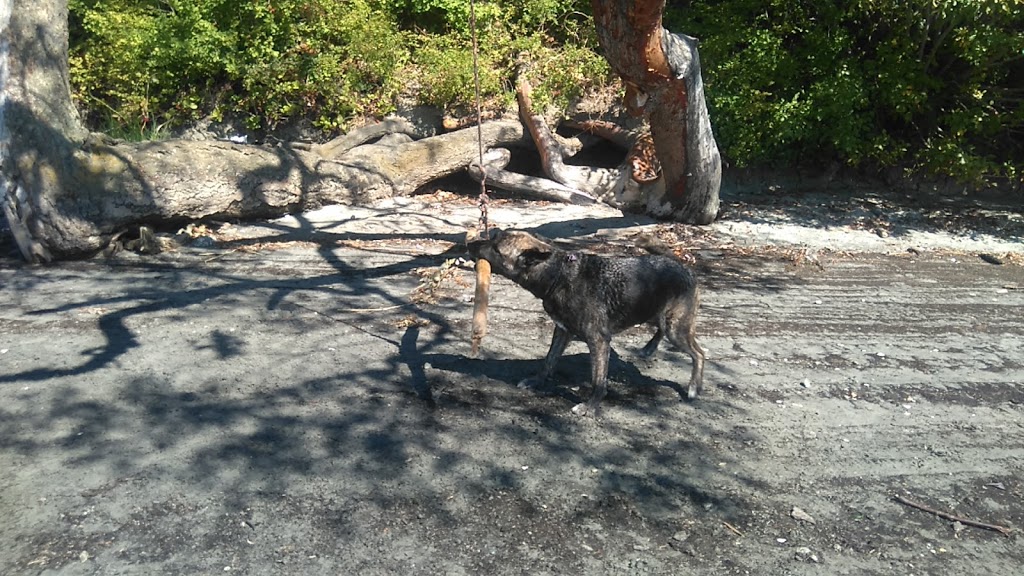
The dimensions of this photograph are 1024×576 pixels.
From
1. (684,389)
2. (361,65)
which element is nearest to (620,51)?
(684,389)

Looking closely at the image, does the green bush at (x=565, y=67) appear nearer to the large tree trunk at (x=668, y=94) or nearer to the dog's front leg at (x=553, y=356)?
the large tree trunk at (x=668, y=94)

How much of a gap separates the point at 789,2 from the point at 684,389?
28.5ft

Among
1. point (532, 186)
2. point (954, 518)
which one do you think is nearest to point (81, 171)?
point (532, 186)

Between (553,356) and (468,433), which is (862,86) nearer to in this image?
(553,356)

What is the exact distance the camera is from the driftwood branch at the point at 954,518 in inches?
180

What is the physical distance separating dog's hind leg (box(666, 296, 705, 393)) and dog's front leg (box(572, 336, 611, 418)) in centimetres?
52

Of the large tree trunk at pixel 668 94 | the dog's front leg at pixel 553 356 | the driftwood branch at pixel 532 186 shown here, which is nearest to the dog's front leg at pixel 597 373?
the dog's front leg at pixel 553 356

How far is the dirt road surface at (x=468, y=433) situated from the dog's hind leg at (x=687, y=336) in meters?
0.16

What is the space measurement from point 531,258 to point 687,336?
127 cm

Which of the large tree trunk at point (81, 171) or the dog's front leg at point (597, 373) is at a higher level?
the large tree trunk at point (81, 171)

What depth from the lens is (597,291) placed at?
593cm

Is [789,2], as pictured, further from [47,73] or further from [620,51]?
[47,73]

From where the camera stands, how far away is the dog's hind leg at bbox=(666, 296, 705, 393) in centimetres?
612

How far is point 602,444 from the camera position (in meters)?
5.38
